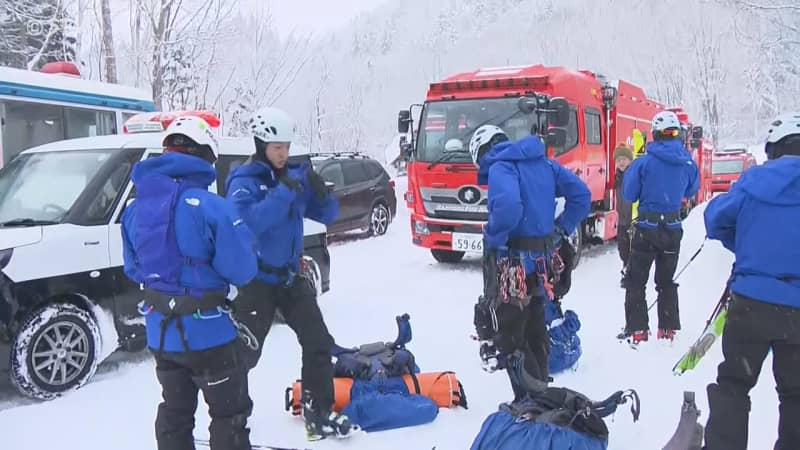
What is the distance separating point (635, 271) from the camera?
19.3 feet

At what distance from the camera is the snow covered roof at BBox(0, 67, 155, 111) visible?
28.9ft


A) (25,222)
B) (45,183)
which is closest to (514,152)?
(25,222)

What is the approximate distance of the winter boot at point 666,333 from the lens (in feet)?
19.4

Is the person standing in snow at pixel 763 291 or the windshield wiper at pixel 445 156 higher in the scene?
the windshield wiper at pixel 445 156

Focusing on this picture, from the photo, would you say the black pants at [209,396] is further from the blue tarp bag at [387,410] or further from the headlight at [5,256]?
the headlight at [5,256]

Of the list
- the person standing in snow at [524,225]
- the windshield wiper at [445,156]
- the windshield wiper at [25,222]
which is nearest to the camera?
the person standing in snow at [524,225]

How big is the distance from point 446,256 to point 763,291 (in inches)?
296

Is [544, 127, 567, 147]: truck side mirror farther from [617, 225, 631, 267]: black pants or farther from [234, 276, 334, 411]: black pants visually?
[234, 276, 334, 411]: black pants

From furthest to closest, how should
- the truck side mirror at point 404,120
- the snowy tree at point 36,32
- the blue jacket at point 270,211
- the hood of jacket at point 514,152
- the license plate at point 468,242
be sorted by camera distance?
the snowy tree at point 36,32 < the truck side mirror at point 404,120 < the license plate at point 468,242 < the hood of jacket at point 514,152 < the blue jacket at point 270,211

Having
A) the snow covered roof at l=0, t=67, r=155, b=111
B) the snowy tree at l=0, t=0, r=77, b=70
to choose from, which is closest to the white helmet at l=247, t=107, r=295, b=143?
the snow covered roof at l=0, t=67, r=155, b=111

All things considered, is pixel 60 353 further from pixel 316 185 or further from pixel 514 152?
pixel 514 152

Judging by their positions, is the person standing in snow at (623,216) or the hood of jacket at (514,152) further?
the person standing in snow at (623,216)

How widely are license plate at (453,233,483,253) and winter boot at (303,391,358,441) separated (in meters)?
5.27

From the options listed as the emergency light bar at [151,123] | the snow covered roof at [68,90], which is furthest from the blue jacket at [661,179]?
the snow covered roof at [68,90]
